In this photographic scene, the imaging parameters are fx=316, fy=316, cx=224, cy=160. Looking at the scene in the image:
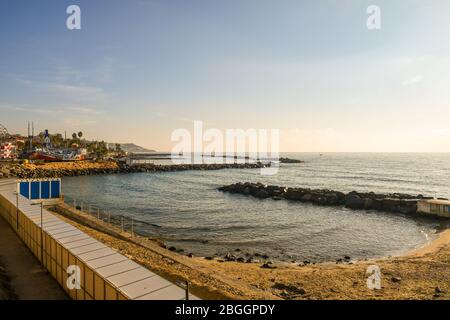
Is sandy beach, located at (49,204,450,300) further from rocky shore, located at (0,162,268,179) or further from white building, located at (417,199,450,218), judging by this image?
rocky shore, located at (0,162,268,179)

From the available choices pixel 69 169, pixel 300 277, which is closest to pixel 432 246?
pixel 300 277

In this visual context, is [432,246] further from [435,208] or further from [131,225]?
[131,225]

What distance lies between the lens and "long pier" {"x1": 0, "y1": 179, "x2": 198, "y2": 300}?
31.6 ft

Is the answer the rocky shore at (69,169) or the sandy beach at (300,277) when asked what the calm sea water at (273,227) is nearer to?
the sandy beach at (300,277)

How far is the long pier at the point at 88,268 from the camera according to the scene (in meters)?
9.62

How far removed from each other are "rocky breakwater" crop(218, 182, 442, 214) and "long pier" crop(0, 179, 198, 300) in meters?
42.0

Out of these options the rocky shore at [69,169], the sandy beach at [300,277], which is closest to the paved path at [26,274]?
the sandy beach at [300,277]

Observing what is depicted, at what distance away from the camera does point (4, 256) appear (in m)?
17.6

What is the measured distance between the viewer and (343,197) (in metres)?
51.9

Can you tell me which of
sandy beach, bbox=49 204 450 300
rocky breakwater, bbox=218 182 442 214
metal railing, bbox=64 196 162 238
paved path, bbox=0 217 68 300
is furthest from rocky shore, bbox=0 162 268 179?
sandy beach, bbox=49 204 450 300

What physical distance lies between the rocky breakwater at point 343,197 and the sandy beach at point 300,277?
22.1 metres

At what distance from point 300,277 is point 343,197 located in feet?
118

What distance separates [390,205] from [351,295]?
34.1m
